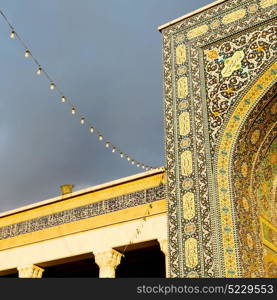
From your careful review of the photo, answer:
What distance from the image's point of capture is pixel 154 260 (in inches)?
332

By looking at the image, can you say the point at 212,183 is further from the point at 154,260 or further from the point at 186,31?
the point at 154,260

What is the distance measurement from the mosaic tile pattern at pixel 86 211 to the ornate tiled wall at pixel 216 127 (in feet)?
1.73

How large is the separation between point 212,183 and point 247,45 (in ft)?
5.87

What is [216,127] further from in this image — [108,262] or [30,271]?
[30,271]

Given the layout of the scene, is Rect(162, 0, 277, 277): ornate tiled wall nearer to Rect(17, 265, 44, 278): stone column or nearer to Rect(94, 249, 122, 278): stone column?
Rect(94, 249, 122, 278): stone column

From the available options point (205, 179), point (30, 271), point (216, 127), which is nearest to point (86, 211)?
point (30, 271)

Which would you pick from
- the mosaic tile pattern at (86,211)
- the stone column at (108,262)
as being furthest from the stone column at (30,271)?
the stone column at (108,262)

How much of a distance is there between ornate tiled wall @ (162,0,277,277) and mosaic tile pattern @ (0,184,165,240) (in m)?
0.53

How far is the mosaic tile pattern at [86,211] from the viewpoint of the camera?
6.67 metres

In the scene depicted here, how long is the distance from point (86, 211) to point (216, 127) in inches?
88.4

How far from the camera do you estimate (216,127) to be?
6184 mm

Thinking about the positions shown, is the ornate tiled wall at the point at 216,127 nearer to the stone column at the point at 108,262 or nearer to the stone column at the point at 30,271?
the stone column at the point at 108,262

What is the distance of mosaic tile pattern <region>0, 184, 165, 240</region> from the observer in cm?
667
